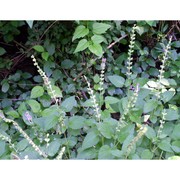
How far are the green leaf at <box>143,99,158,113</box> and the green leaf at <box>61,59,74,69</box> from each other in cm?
59

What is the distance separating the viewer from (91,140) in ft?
4.17

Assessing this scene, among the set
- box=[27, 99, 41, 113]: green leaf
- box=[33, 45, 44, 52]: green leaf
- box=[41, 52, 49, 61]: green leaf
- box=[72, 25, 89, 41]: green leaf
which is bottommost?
box=[27, 99, 41, 113]: green leaf

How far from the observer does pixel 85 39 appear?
4.82ft

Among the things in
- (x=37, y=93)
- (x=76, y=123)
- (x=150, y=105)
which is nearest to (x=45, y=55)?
(x=37, y=93)

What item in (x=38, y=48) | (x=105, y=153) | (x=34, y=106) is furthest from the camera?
(x=38, y=48)

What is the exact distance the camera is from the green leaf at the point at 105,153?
1189mm

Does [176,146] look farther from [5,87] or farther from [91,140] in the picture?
[5,87]

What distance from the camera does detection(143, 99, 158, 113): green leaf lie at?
1363 mm

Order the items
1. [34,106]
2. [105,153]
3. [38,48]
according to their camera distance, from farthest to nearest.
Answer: [38,48] → [34,106] → [105,153]

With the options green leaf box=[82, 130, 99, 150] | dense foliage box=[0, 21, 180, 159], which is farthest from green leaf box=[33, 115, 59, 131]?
green leaf box=[82, 130, 99, 150]

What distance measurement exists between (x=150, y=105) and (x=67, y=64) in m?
0.62

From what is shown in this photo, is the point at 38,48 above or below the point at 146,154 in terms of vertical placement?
above

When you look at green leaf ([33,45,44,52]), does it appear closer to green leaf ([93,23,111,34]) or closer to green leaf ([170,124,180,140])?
green leaf ([93,23,111,34])

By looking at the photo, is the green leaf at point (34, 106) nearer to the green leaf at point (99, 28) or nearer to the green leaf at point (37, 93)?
the green leaf at point (37, 93)
